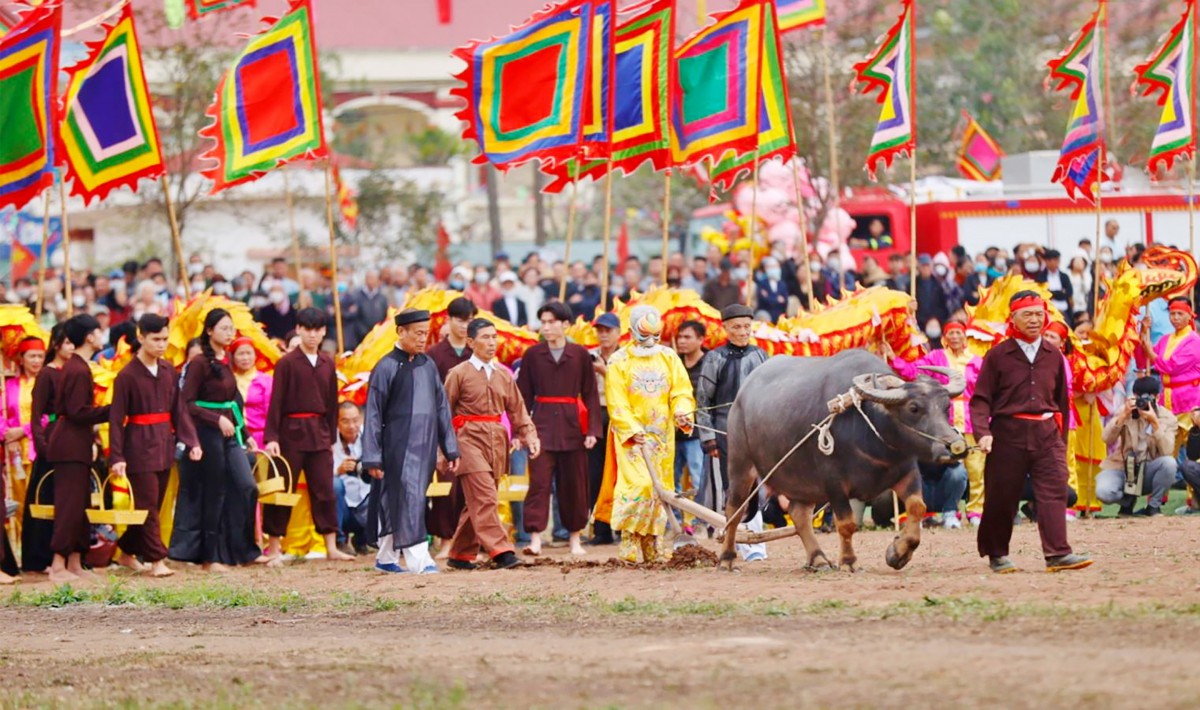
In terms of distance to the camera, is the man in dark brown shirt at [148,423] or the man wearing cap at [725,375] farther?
the man in dark brown shirt at [148,423]

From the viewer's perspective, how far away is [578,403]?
17312mm

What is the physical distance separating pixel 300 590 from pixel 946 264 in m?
13.2

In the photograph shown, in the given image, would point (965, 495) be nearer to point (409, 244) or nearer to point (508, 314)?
point (508, 314)

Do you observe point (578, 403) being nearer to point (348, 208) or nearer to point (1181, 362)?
point (1181, 362)

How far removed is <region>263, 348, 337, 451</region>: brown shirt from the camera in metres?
16.9

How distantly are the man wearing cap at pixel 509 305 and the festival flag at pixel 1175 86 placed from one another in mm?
6980

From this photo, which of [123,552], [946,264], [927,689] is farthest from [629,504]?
[946,264]

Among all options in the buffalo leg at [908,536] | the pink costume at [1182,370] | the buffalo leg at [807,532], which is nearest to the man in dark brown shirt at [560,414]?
the buffalo leg at [807,532]

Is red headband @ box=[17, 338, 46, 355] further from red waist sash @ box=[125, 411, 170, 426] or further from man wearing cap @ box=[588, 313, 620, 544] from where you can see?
man wearing cap @ box=[588, 313, 620, 544]

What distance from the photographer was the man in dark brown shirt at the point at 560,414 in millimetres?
17094

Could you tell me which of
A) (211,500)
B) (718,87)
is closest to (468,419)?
(211,500)

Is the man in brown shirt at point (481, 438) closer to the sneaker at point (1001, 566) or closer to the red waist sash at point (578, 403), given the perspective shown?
the red waist sash at point (578, 403)

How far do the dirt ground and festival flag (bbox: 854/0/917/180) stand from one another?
17.7 ft

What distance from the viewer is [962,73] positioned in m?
44.2
